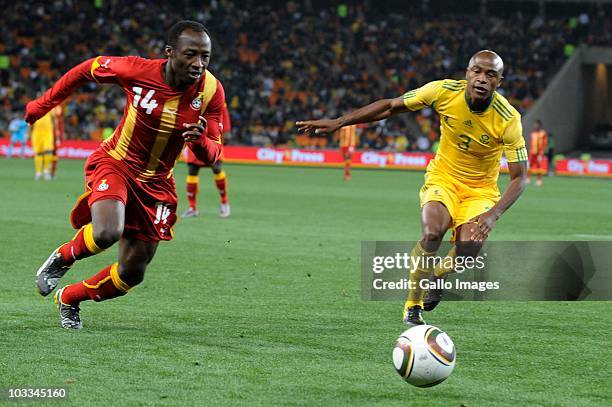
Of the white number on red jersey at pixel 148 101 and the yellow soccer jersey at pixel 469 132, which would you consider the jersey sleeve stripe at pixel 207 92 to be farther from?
the yellow soccer jersey at pixel 469 132

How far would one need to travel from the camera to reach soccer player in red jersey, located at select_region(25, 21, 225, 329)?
7.27 metres

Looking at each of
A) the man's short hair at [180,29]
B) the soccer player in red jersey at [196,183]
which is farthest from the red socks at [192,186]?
the man's short hair at [180,29]

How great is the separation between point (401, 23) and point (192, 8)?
9.80m

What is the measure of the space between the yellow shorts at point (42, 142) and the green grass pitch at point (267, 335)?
1106 cm

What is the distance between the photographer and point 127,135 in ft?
24.6

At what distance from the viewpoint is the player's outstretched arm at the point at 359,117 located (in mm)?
7832

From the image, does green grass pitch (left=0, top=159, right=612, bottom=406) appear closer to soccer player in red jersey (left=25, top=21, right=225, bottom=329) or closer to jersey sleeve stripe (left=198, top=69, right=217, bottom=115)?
soccer player in red jersey (left=25, top=21, right=225, bottom=329)

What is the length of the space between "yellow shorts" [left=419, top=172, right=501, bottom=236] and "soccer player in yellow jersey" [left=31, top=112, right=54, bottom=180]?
1905cm

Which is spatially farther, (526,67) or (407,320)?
(526,67)

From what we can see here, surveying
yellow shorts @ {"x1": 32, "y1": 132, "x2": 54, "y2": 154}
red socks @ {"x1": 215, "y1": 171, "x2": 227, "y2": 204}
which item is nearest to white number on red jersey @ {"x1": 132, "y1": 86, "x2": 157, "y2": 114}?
red socks @ {"x1": 215, "y1": 171, "x2": 227, "y2": 204}

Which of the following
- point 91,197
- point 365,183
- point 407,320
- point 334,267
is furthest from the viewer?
point 365,183

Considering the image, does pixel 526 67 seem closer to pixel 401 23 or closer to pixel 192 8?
pixel 401 23

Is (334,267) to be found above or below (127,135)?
below

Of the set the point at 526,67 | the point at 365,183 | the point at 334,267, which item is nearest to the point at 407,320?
the point at 334,267
